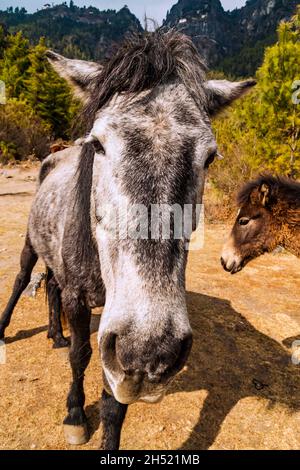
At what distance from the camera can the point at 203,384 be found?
11.1 feet

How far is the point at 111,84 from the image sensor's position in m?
1.74

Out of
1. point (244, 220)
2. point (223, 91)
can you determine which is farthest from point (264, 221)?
point (223, 91)

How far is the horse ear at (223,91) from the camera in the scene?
6.83 ft

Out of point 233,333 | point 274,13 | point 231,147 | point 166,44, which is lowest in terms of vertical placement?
point 233,333

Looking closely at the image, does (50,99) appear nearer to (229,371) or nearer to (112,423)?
(229,371)

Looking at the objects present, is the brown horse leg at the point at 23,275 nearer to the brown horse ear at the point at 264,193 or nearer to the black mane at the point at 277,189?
the black mane at the point at 277,189

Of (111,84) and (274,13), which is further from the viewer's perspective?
(274,13)

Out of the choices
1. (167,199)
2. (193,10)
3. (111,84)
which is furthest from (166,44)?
(193,10)

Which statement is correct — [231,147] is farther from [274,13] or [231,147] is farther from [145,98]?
[274,13]

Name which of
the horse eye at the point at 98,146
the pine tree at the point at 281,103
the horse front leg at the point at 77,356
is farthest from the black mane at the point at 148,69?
the pine tree at the point at 281,103

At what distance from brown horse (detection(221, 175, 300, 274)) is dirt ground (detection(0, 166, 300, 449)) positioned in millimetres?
988

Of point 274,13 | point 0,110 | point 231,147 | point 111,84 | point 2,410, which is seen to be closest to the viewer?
point 111,84

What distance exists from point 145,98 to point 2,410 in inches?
115

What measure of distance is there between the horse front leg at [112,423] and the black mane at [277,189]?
144 inches
